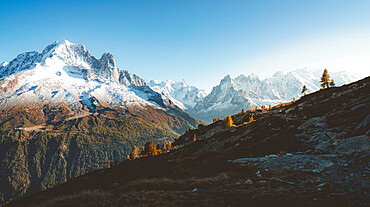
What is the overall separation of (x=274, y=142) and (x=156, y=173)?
18799 mm

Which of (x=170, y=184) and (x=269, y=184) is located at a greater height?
(x=170, y=184)

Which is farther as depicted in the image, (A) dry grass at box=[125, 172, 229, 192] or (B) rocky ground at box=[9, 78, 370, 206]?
(A) dry grass at box=[125, 172, 229, 192]

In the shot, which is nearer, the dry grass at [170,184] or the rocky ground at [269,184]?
the rocky ground at [269,184]

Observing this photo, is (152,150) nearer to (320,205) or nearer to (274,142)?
(274,142)

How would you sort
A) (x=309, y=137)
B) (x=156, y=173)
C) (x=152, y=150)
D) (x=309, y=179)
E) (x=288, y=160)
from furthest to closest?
(x=152, y=150) → (x=309, y=137) → (x=156, y=173) → (x=288, y=160) → (x=309, y=179)

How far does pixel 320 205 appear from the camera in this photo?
32.8 feet

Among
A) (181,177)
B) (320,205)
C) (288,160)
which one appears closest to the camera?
(320,205)

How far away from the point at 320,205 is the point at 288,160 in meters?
10.4

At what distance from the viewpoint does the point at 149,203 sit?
12.6 m

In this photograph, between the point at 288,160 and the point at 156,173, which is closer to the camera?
the point at 288,160

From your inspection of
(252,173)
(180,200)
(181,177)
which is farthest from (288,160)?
(180,200)

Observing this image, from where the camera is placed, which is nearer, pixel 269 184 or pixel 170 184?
pixel 269 184

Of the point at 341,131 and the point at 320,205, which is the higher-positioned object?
the point at 341,131

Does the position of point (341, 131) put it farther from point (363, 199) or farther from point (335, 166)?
point (363, 199)
